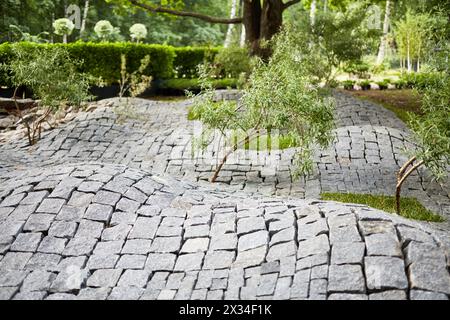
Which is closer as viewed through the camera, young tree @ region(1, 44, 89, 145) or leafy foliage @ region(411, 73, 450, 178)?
leafy foliage @ region(411, 73, 450, 178)

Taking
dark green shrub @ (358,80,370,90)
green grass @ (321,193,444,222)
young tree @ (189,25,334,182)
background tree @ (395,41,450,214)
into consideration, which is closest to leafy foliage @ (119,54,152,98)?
young tree @ (189,25,334,182)

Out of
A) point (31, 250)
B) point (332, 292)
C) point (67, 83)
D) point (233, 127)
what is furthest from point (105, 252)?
point (67, 83)

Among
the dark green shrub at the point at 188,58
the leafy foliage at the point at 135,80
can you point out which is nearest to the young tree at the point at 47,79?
the leafy foliage at the point at 135,80

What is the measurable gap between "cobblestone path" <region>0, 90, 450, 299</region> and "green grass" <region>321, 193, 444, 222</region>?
0.32 metres

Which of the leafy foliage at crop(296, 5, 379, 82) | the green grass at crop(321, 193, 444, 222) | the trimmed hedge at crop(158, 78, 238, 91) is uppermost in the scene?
the leafy foliage at crop(296, 5, 379, 82)

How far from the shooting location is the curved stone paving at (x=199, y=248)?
4.18 m

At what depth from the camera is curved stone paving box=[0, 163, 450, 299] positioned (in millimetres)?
4180

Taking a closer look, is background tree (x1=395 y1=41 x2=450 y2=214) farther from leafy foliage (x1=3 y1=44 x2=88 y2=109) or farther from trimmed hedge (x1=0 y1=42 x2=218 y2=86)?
trimmed hedge (x1=0 y1=42 x2=218 y2=86)

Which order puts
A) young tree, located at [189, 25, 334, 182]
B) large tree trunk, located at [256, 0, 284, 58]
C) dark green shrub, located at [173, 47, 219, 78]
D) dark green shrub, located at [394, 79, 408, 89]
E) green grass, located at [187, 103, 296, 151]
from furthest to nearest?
1. dark green shrub, located at [173, 47, 219, 78]
2. dark green shrub, located at [394, 79, 408, 89]
3. large tree trunk, located at [256, 0, 284, 58]
4. green grass, located at [187, 103, 296, 151]
5. young tree, located at [189, 25, 334, 182]

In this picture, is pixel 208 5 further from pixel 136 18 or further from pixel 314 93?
pixel 314 93

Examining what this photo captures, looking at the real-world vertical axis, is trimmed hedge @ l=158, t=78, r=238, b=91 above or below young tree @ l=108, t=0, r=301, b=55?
below

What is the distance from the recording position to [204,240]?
17.2ft

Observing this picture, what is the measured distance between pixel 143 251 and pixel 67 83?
6.74 metres

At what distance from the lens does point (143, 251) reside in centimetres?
514
